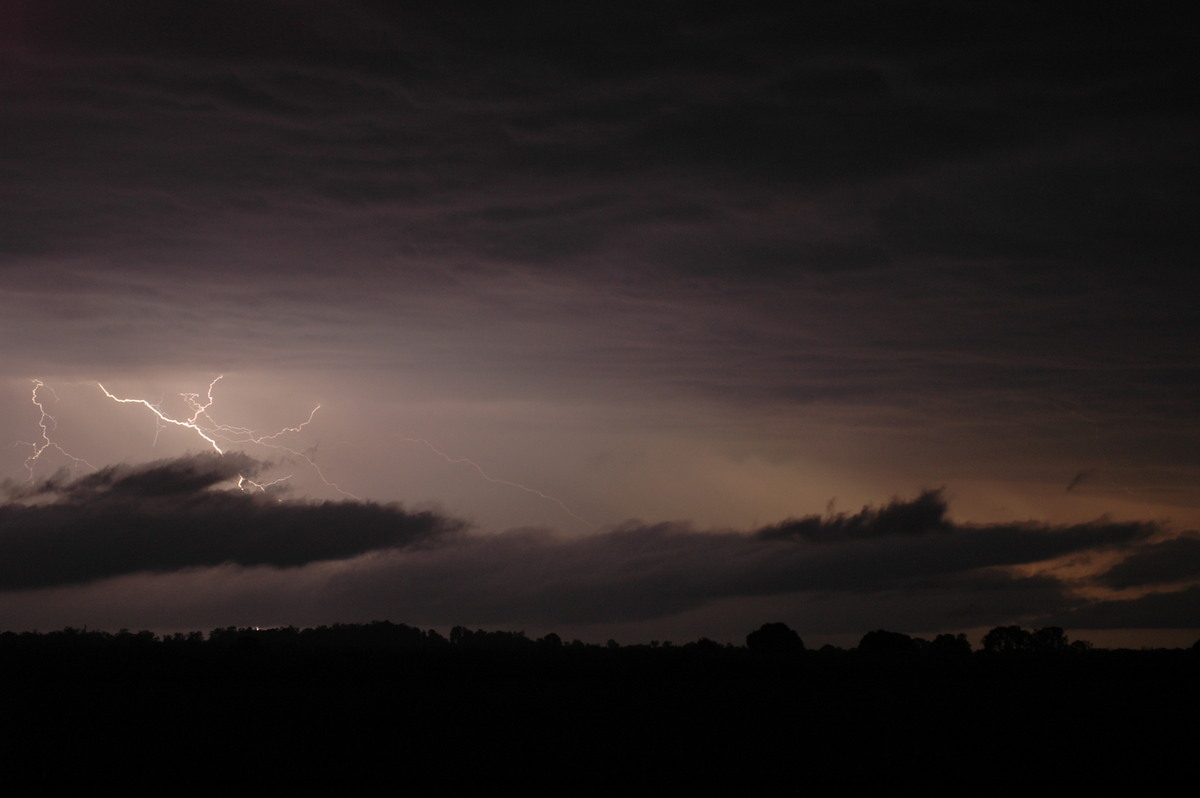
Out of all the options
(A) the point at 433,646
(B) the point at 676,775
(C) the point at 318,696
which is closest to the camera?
(B) the point at 676,775

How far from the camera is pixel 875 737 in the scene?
32.2 meters

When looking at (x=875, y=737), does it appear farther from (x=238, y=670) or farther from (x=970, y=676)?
(x=238, y=670)

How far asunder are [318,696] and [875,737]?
1943 cm

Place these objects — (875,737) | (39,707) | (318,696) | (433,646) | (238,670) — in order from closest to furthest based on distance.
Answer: (875,737) → (39,707) → (318,696) → (238,670) → (433,646)

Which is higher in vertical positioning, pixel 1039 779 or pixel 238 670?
pixel 238 670

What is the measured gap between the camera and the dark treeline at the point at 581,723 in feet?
89.3

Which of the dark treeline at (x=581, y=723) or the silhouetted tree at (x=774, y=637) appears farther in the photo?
the silhouetted tree at (x=774, y=637)

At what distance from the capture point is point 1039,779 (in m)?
27.0

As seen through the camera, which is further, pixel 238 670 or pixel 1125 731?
pixel 238 670

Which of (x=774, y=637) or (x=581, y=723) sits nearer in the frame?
(x=581, y=723)

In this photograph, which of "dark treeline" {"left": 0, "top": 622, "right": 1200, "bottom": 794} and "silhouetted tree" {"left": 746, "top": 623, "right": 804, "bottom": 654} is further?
"silhouetted tree" {"left": 746, "top": 623, "right": 804, "bottom": 654}

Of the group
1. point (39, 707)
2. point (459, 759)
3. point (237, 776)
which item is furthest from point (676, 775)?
point (39, 707)

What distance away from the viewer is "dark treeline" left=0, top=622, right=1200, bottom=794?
2722cm

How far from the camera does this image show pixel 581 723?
112 feet
